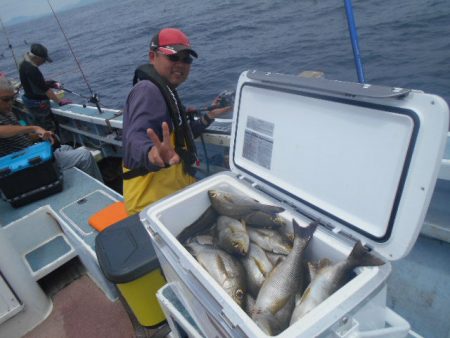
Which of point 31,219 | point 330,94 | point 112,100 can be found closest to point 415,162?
point 330,94

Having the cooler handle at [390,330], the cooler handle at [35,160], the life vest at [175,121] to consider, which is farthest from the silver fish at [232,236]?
the cooler handle at [35,160]

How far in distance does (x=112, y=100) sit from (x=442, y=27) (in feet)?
30.8

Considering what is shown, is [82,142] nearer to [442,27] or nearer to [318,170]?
[318,170]

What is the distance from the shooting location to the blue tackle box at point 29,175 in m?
3.39

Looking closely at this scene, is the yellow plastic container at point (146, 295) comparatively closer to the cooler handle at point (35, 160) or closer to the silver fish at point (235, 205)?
the silver fish at point (235, 205)

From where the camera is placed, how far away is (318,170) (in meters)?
1.52

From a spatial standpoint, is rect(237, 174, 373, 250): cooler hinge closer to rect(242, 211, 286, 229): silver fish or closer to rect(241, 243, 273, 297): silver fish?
rect(242, 211, 286, 229): silver fish

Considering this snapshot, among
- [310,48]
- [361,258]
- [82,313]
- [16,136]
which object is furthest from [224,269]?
[310,48]

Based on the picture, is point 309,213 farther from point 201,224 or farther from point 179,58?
point 179,58

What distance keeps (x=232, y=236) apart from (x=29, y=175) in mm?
2851

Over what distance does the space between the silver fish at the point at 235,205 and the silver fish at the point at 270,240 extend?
4.1 inches

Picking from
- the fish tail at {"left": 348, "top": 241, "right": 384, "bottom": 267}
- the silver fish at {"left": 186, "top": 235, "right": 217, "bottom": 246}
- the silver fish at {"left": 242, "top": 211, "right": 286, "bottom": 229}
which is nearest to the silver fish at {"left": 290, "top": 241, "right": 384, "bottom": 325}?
the fish tail at {"left": 348, "top": 241, "right": 384, "bottom": 267}

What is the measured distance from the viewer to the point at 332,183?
1460 millimetres

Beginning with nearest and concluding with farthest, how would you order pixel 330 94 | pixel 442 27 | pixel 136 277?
pixel 330 94 < pixel 136 277 < pixel 442 27
